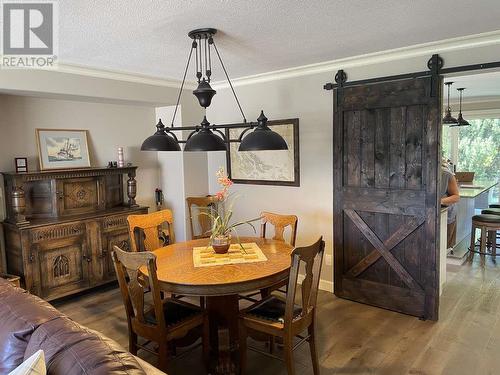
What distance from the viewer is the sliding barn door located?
10.7 feet

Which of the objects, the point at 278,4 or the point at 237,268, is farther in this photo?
the point at 237,268

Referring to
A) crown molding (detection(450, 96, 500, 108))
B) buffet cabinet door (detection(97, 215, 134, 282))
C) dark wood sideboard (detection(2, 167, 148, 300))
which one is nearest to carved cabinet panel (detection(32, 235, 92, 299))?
dark wood sideboard (detection(2, 167, 148, 300))

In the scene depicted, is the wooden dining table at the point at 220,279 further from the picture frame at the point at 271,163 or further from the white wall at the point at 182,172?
the white wall at the point at 182,172

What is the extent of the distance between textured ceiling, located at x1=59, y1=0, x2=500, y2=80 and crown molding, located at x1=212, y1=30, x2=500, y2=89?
11cm

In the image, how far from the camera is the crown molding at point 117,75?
349 cm

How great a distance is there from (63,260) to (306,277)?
8.70 feet

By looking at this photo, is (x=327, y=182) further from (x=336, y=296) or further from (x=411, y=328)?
(x=411, y=328)

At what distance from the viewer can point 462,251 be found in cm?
540

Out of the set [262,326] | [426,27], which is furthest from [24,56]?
[426,27]

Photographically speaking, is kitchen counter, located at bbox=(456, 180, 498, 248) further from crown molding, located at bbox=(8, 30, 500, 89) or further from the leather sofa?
the leather sofa

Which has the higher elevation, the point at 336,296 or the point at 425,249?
the point at 425,249

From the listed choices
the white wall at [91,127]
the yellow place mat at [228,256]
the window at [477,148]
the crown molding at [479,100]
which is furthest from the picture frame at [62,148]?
the window at [477,148]

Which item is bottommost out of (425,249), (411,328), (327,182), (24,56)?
(411,328)

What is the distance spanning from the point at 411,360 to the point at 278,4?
2605 mm
